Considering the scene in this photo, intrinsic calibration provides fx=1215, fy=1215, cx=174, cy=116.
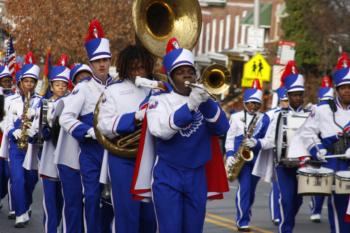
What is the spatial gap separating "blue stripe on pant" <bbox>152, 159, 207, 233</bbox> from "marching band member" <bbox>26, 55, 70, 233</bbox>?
3113mm

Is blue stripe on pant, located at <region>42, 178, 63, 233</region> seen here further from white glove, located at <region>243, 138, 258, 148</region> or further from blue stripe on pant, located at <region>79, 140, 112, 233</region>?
white glove, located at <region>243, 138, 258, 148</region>

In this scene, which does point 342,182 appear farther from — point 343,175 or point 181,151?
point 181,151

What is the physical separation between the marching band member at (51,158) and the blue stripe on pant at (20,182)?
1.96m

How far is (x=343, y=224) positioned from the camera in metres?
12.5

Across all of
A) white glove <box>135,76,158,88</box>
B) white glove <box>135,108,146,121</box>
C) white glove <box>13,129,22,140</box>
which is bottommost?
white glove <box>13,129,22,140</box>

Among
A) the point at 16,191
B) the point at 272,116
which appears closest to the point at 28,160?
the point at 16,191

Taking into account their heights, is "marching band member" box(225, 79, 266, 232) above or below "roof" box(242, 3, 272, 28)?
below

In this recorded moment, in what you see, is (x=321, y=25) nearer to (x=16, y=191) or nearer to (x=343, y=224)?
(x=16, y=191)

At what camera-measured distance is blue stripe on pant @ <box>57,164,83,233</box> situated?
488 inches

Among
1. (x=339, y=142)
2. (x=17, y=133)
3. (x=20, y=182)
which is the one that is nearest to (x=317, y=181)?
(x=339, y=142)

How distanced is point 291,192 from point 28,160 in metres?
3.26

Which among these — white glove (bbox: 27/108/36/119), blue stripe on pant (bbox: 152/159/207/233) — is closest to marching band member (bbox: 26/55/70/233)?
white glove (bbox: 27/108/36/119)

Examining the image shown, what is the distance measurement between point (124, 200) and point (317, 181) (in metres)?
2.54

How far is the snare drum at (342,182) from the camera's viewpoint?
12016 millimetres
